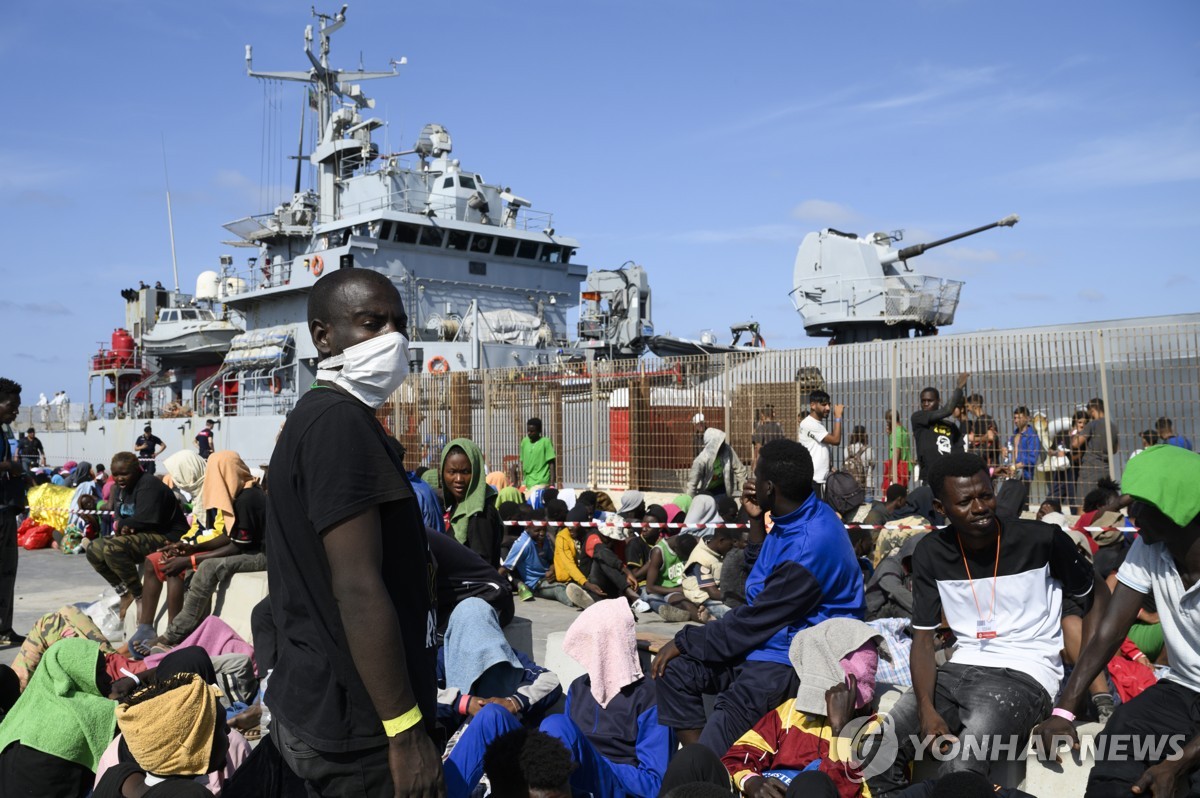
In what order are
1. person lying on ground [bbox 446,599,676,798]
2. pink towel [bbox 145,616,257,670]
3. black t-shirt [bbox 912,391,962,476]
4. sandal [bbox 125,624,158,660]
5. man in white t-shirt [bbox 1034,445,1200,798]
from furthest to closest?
black t-shirt [bbox 912,391,962,476], sandal [bbox 125,624,158,660], pink towel [bbox 145,616,257,670], person lying on ground [bbox 446,599,676,798], man in white t-shirt [bbox 1034,445,1200,798]

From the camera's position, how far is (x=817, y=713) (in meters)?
3.75

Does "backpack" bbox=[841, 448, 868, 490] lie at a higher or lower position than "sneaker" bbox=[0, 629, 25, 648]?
higher

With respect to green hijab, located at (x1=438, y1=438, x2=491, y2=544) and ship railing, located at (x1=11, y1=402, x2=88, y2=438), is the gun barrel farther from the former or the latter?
ship railing, located at (x1=11, y1=402, x2=88, y2=438)

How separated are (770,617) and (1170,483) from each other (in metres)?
1.52

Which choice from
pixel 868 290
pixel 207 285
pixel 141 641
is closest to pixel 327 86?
pixel 207 285

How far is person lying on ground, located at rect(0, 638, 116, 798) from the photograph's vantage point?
12.7 feet

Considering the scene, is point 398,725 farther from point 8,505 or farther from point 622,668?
point 8,505

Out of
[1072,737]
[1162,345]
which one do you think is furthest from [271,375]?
[1072,737]

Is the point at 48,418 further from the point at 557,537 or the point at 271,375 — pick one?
the point at 557,537

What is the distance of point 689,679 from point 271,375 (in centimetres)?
2168

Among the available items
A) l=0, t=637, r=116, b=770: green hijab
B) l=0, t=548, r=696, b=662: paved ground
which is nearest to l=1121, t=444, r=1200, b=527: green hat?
l=0, t=637, r=116, b=770: green hijab

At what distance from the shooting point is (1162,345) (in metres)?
9.68

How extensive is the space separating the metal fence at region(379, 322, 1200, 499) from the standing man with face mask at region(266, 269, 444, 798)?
9.23 metres

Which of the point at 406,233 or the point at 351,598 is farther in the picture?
the point at 406,233
